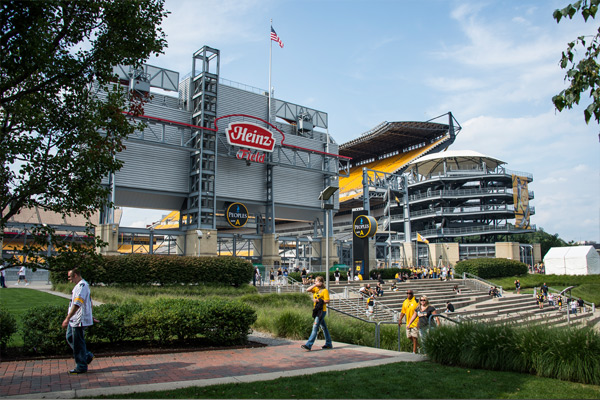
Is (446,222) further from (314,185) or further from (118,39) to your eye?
(118,39)

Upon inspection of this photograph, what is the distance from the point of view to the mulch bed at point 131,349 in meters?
9.52

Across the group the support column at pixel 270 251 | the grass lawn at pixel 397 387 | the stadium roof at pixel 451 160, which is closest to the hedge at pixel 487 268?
the support column at pixel 270 251

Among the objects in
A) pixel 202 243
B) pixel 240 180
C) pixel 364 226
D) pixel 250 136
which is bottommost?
pixel 202 243

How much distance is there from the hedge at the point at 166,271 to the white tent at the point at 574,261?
38.2m

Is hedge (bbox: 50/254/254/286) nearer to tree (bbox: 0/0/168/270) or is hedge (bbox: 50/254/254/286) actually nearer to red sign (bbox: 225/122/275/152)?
red sign (bbox: 225/122/275/152)

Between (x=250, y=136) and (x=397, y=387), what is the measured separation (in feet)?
Answer: 128

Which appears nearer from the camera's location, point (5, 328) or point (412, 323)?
point (5, 328)

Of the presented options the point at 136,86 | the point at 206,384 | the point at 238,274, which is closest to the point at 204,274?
the point at 238,274

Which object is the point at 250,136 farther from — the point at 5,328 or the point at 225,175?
the point at 5,328

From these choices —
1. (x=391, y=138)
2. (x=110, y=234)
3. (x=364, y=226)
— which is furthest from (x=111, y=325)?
(x=391, y=138)

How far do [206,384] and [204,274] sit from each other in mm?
26485

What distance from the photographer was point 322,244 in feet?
174

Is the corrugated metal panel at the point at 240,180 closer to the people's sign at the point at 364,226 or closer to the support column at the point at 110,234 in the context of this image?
the support column at the point at 110,234

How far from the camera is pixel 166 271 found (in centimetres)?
3150
